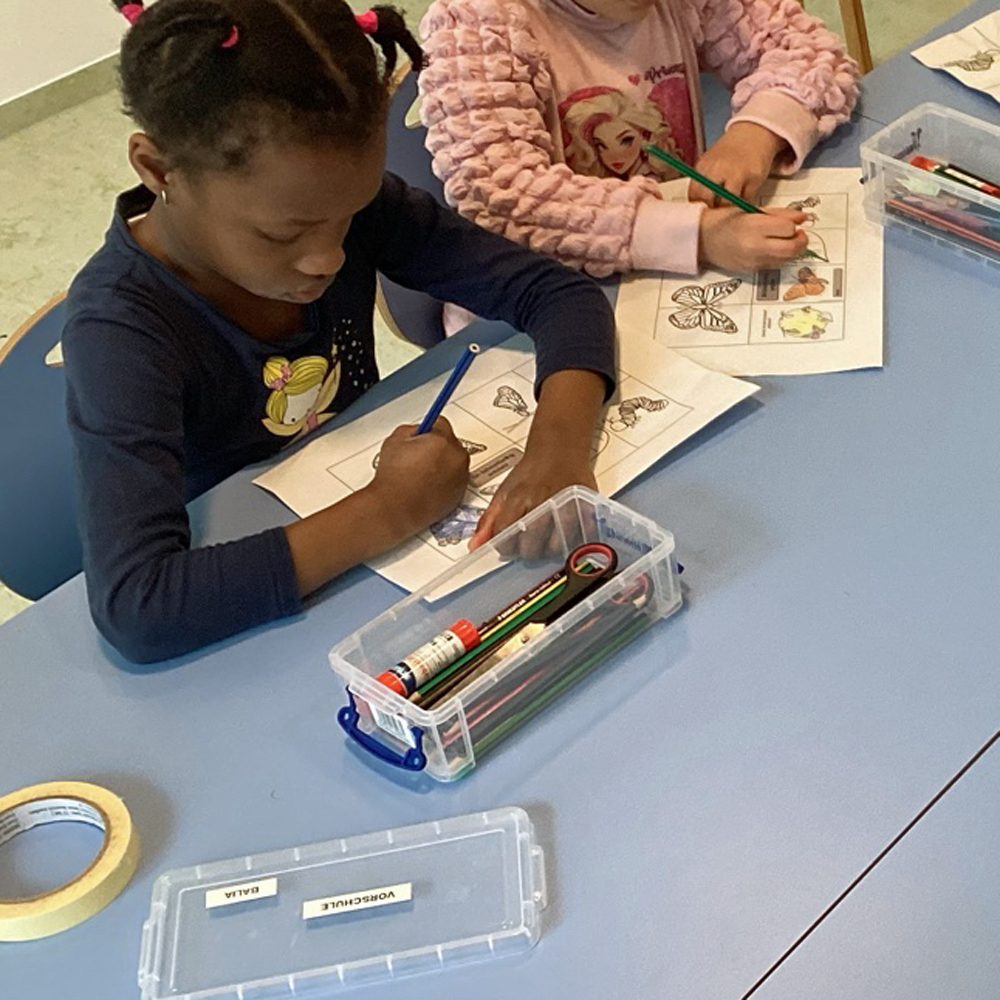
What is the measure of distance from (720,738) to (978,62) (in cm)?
90

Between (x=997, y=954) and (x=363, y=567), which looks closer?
(x=997, y=954)

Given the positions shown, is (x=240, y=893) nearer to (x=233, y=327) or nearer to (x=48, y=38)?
(x=233, y=327)

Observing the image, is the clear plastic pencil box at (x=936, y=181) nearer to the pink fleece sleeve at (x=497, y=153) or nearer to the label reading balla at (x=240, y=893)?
the pink fleece sleeve at (x=497, y=153)

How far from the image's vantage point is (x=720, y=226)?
3.82 feet

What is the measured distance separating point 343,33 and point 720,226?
1.29 ft

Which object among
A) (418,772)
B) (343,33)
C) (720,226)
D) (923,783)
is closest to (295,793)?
(418,772)

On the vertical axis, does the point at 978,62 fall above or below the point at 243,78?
below

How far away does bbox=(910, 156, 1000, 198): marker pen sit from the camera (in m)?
1.14

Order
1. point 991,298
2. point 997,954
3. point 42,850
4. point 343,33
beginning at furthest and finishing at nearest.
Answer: point 991,298, point 343,33, point 42,850, point 997,954

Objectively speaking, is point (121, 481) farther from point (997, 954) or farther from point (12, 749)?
point (997, 954)

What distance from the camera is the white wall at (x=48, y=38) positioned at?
3.07 m

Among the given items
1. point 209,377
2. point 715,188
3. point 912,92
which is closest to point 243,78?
point 209,377

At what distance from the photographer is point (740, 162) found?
49.4 inches

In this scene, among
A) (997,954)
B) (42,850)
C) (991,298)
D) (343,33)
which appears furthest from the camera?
(991,298)
